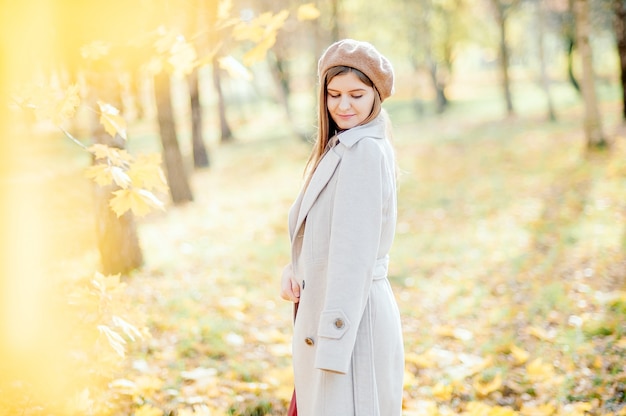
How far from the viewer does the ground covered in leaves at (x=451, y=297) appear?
3711 mm

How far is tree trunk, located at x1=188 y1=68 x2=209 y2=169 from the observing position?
44.5 feet

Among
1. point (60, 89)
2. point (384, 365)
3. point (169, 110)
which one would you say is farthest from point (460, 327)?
point (169, 110)

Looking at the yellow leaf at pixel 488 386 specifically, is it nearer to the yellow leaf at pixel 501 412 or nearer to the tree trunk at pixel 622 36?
the yellow leaf at pixel 501 412

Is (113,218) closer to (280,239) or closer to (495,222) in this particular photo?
(280,239)

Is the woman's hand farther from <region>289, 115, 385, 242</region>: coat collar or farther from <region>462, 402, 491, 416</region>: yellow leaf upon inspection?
<region>462, 402, 491, 416</region>: yellow leaf

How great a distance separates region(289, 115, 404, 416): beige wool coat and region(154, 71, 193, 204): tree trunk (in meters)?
7.59

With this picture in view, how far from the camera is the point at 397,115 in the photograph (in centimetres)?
2644

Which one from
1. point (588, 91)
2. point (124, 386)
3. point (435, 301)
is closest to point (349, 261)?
point (124, 386)

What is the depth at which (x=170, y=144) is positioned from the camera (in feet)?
32.2

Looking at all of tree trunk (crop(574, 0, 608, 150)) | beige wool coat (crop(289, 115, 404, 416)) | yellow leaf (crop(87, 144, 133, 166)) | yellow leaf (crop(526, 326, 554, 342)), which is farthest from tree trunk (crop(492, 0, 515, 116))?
beige wool coat (crop(289, 115, 404, 416))

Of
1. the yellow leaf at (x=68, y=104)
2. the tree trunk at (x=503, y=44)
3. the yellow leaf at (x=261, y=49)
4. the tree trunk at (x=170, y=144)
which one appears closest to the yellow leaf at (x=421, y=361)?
the yellow leaf at (x=261, y=49)

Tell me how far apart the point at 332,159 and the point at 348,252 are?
0.38m

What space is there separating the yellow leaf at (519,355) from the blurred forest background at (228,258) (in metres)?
0.03

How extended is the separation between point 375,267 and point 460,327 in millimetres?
3074
